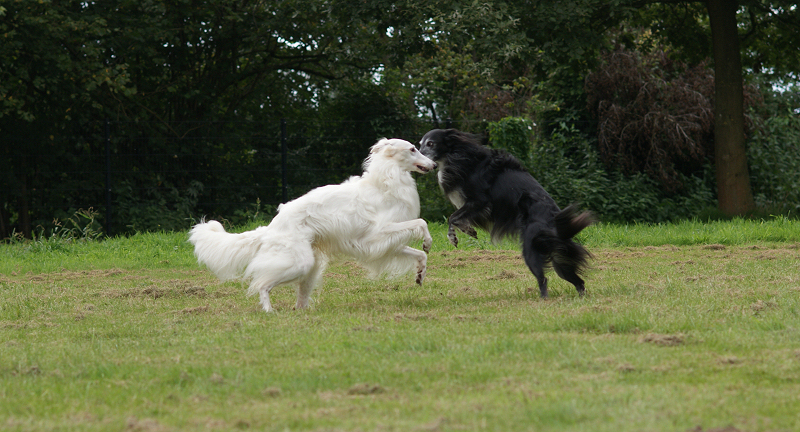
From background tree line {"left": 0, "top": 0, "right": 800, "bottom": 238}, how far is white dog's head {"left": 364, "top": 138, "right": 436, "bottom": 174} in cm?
577

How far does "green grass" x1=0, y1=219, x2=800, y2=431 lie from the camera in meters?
3.08

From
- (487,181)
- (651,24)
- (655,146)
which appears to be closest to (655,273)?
(487,181)

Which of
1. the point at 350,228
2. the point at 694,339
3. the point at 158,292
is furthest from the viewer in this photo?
the point at 158,292

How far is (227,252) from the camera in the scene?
19.7ft

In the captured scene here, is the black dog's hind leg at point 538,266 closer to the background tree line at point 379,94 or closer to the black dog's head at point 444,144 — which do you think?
the black dog's head at point 444,144

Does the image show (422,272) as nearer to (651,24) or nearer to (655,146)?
(655,146)

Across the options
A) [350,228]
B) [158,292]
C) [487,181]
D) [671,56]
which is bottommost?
[158,292]

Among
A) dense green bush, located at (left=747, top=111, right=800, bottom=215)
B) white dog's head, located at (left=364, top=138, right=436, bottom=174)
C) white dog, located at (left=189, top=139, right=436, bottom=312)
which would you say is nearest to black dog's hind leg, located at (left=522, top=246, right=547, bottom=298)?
white dog, located at (left=189, top=139, right=436, bottom=312)

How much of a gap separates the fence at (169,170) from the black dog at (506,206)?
318 inches

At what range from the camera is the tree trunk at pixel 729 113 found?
42.2 ft

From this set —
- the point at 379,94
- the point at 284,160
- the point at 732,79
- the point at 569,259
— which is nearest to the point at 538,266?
the point at 569,259

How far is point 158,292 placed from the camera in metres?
7.13

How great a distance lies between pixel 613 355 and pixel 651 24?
1213cm

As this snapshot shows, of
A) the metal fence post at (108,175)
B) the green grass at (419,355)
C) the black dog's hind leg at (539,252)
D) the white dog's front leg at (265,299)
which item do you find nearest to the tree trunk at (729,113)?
the green grass at (419,355)
